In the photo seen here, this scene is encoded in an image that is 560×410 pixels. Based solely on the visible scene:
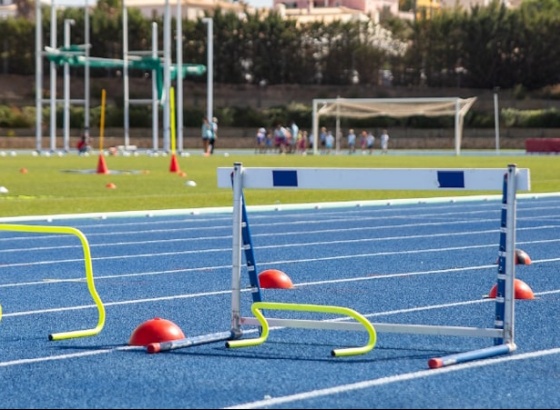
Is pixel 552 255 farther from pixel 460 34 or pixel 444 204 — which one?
pixel 460 34

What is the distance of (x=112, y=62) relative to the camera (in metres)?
55.1

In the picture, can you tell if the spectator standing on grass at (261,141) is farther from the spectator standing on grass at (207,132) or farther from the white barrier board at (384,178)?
the white barrier board at (384,178)

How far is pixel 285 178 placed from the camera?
27.7 ft

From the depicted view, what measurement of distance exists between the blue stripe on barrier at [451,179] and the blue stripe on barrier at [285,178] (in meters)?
0.91

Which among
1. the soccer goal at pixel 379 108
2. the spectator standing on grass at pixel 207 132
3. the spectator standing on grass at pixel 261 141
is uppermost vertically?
the soccer goal at pixel 379 108

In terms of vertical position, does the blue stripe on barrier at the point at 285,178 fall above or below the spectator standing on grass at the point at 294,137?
→ above

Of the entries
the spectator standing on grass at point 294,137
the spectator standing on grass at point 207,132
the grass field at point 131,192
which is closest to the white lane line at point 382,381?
the grass field at point 131,192

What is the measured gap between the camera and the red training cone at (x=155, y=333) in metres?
8.23

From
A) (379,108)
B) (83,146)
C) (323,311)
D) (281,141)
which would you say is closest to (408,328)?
(323,311)

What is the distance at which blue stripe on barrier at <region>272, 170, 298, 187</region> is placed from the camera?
27.6 ft

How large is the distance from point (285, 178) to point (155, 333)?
1.24 meters

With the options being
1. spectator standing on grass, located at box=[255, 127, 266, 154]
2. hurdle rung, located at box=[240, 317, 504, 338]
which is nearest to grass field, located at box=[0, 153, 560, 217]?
hurdle rung, located at box=[240, 317, 504, 338]

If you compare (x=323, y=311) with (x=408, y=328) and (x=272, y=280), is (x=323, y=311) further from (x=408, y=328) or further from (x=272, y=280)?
(x=272, y=280)

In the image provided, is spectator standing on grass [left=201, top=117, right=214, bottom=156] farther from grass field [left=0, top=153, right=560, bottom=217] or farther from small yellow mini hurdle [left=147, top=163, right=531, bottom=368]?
small yellow mini hurdle [left=147, top=163, right=531, bottom=368]
